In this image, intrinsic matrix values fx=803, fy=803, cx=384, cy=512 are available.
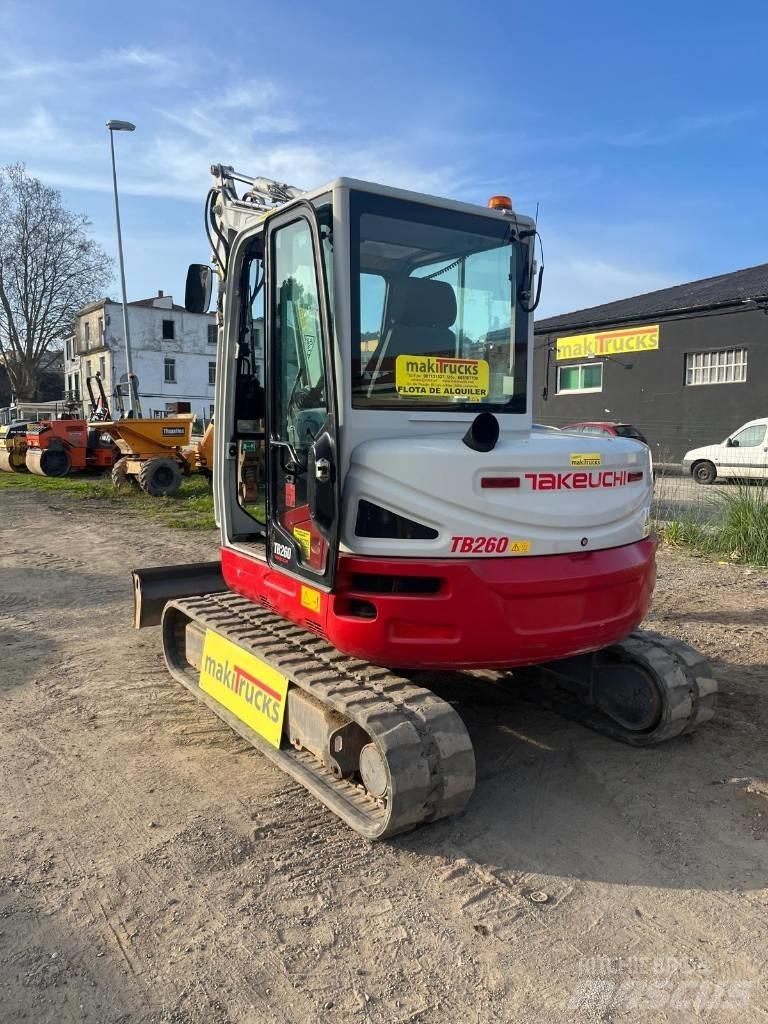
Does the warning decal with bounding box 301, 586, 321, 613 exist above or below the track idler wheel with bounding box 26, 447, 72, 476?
above

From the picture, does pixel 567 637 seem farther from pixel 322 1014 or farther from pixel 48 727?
pixel 48 727

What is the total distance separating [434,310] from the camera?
12.9 feet

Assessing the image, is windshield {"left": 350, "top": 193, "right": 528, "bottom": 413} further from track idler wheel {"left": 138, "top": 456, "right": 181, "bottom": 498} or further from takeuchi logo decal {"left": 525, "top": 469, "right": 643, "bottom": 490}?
track idler wheel {"left": 138, "top": 456, "right": 181, "bottom": 498}

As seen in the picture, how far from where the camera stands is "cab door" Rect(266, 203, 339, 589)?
360 centimetres

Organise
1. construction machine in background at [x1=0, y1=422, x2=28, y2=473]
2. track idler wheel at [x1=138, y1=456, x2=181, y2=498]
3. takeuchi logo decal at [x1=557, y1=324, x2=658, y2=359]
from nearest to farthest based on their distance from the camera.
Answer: track idler wheel at [x1=138, y1=456, x2=181, y2=498], construction machine in background at [x1=0, y1=422, x2=28, y2=473], takeuchi logo decal at [x1=557, y1=324, x2=658, y2=359]

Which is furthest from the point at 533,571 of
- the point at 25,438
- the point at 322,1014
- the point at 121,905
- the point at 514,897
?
the point at 25,438

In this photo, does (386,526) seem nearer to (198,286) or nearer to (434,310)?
(434,310)

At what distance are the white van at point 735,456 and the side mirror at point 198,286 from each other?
14.0 metres

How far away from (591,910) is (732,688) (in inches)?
110

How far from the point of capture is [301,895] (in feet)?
10.3

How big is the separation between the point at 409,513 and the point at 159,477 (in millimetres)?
13496

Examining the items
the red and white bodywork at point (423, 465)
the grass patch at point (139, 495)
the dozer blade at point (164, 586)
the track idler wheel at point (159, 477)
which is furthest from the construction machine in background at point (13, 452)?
the red and white bodywork at point (423, 465)

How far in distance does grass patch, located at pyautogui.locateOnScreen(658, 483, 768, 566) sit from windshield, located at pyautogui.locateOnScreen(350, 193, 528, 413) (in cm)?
606

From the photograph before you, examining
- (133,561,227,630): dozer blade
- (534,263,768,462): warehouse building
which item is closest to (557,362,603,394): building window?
(534,263,768,462): warehouse building
